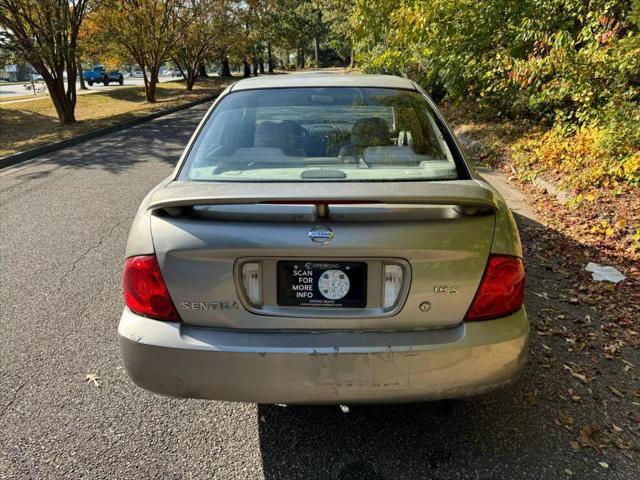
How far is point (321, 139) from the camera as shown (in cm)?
277

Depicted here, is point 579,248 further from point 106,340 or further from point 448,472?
point 106,340

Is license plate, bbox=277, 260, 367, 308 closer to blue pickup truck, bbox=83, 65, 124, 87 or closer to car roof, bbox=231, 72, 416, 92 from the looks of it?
car roof, bbox=231, 72, 416, 92

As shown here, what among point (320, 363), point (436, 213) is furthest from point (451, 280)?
point (320, 363)

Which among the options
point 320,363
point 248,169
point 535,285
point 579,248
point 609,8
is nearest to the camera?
point 320,363

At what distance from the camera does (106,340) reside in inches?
128

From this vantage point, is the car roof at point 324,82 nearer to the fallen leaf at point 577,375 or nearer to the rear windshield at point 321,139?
the rear windshield at point 321,139

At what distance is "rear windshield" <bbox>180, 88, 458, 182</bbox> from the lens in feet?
7.91

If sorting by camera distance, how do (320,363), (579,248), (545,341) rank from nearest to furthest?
(320,363) → (545,341) → (579,248)

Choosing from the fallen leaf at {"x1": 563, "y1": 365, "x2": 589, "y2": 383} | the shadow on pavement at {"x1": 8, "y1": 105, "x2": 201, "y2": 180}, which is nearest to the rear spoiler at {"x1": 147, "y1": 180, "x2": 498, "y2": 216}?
the fallen leaf at {"x1": 563, "y1": 365, "x2": 589, "y2": 383}

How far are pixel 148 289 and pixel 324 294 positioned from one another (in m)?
0.71

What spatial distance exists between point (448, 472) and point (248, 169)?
1655mm

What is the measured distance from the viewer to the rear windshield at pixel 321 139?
241 cm

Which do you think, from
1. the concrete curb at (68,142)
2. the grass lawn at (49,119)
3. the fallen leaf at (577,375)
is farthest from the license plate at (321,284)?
the grass lawn at (49,119)

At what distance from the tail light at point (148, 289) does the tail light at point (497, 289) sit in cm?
120
